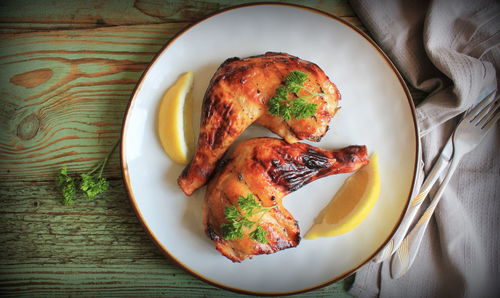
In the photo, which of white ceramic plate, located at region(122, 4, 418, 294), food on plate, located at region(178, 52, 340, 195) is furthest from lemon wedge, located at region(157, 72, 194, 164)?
food on plate, located at region(178, 52, 340, 195)

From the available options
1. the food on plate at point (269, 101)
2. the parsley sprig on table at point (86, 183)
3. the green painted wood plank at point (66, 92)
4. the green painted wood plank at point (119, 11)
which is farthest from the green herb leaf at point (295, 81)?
the parsley sprig on table at point (86, 183)

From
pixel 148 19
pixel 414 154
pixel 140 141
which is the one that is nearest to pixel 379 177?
pixel 414 154

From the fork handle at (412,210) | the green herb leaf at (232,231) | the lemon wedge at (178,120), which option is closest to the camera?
the green herb leaf at (232,231)

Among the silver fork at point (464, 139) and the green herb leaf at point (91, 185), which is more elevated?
the silver fork at point (464, 139)

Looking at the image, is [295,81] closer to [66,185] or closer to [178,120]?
[178,120]

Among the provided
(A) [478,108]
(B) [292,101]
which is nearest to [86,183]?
(B) [292,101]

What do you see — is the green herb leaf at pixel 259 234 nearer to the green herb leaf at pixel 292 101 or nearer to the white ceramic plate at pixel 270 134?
the white ceramic plate at pixel 270 134
